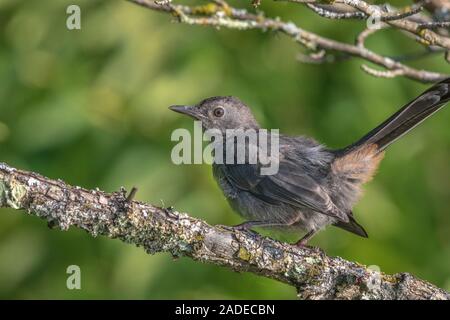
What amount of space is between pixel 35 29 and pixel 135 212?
11.9 feet

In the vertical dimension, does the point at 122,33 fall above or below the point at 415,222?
above

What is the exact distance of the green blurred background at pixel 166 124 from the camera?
6758 mm

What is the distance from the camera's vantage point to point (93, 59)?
24.1 ft

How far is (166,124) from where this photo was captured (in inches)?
273

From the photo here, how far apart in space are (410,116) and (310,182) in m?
0.82

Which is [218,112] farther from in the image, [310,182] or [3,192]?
[3,192]

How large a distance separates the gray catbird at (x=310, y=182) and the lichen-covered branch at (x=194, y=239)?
88 centimetres

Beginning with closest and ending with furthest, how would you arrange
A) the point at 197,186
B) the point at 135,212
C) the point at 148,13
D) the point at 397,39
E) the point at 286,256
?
the point at 135,212 → the point at 286,256 → the point at 197,186 → the point at 148,13 → the point at 397,39

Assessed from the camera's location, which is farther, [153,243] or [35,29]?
[35,29]

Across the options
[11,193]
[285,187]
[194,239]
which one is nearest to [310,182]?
[285,187]

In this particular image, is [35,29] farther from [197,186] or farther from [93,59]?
[197,186]

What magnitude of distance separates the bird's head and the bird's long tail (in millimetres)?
1061

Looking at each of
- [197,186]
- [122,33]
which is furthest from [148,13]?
[197,186]
